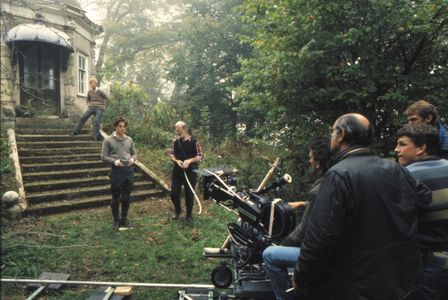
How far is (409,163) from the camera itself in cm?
271

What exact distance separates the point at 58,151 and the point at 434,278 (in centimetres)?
996

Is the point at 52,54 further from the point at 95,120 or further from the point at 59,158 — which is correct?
the point at 59,158

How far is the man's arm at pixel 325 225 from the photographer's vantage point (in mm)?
2127

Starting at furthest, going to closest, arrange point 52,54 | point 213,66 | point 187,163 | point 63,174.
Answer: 1. point 213,66
2. point 52,54
3. point 63,174
4. point 187,163

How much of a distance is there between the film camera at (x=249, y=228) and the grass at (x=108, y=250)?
1040 mm

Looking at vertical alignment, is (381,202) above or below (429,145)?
below

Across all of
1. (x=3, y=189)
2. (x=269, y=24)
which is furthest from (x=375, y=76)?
(x=3, y=189)

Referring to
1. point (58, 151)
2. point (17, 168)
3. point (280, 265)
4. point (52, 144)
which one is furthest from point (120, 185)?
point (52, 144)

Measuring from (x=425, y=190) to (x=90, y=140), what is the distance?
35.0ft

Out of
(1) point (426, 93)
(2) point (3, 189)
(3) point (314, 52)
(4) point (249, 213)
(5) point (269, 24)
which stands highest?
(5) point (269, 24)

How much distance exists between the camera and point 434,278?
2.58 metres

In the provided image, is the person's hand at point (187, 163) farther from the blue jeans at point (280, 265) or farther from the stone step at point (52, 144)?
the stone step at point (52, 144)

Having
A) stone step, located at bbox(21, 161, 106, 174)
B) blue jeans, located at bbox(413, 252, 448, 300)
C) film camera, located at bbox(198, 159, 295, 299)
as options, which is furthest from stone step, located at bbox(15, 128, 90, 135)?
blue jeans, located at bbox(413, 252, 448, 300)

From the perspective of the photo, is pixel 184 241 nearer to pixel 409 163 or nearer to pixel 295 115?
pixel 295 115
